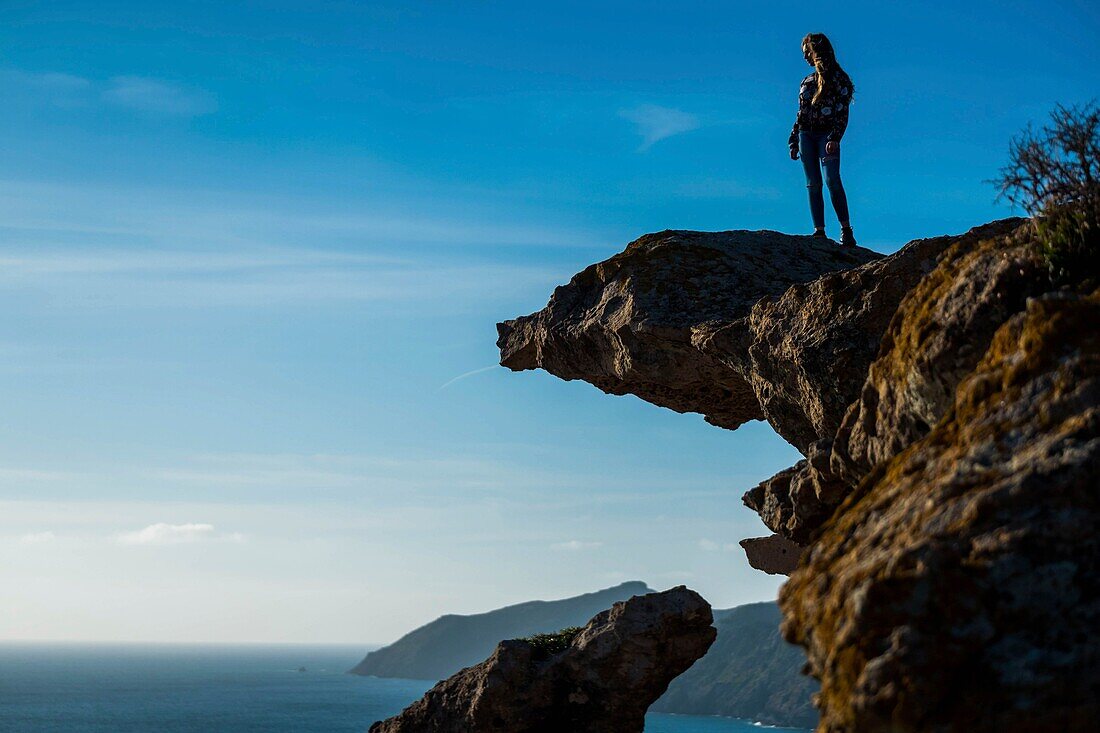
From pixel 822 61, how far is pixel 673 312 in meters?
5.66

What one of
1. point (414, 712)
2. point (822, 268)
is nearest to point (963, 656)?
point (822, 268)

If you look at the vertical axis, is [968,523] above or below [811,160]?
below

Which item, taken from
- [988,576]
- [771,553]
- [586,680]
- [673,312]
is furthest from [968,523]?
[586,680]

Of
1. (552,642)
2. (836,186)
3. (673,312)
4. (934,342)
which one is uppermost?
(836,186)

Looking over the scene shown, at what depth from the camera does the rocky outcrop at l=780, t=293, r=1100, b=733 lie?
5129 mm

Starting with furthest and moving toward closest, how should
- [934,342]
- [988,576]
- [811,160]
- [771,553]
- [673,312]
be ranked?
[811,160] → [771,553] → [673,312] → [934,342] → [988,576]

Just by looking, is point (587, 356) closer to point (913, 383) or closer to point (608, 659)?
point (608, 659)

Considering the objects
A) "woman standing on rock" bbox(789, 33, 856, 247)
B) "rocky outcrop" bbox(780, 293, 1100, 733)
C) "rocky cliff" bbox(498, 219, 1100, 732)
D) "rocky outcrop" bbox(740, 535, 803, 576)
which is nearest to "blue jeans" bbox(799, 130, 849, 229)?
"woman standing on rock" bbox(789, 33, 856, 247)

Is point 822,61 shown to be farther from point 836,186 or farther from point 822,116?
point 836,186

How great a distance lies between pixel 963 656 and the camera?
5.27m

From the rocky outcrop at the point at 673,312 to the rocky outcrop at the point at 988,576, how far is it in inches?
382

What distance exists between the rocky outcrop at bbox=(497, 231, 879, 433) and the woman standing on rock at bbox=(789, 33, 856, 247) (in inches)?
58.0

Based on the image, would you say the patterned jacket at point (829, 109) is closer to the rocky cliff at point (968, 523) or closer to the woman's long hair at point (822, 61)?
the woman's long hair at point (822, 61)

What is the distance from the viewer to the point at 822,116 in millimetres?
18547
